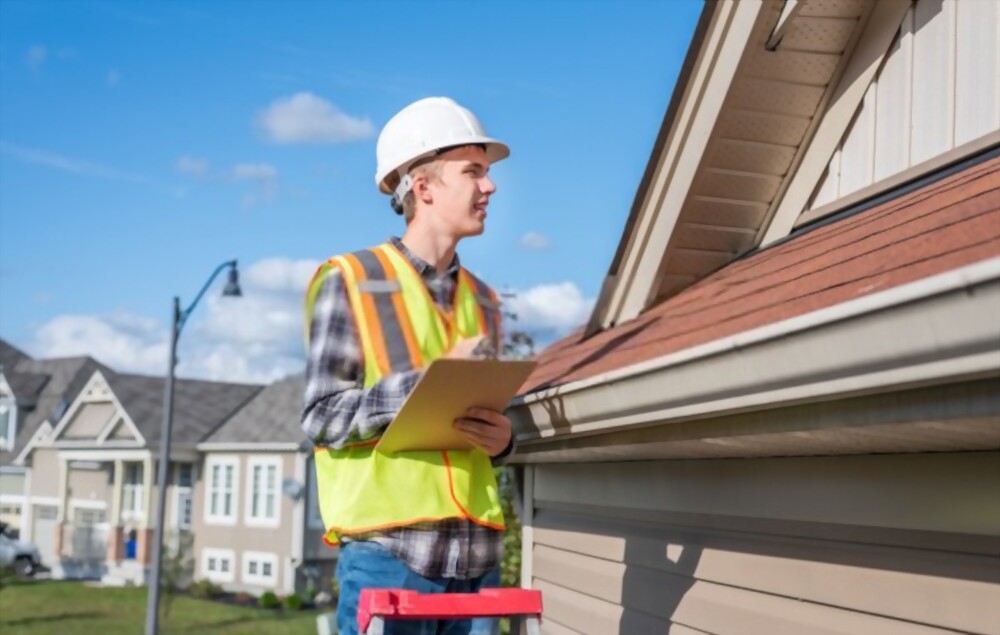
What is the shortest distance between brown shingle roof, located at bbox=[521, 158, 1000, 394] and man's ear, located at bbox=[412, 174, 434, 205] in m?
0.79

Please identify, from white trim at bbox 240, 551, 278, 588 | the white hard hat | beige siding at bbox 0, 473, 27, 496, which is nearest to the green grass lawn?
white trim at bbox 240, 551, 278, 588

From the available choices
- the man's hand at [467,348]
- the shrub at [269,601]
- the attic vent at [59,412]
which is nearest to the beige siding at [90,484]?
the attic vent at [59,412]

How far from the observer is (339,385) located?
3.41 meters

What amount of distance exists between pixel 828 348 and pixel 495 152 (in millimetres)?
1353

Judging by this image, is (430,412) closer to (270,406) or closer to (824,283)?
(824,283)

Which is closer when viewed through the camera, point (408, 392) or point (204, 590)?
point (408, 392)

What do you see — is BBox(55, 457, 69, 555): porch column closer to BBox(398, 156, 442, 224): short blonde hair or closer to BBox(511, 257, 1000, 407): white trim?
BBox(398, 156, 442, 224): short blonde hair

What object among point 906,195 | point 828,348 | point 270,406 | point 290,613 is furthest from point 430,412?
point 270,406

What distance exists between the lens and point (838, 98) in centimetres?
509

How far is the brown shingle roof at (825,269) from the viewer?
116 inches

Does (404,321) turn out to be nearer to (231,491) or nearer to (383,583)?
(383,583)

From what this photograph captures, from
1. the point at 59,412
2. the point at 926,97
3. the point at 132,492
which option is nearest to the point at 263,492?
the point at 132,492

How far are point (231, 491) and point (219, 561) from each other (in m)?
1.91

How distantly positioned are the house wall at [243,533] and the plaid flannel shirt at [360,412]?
3243 centimetres
